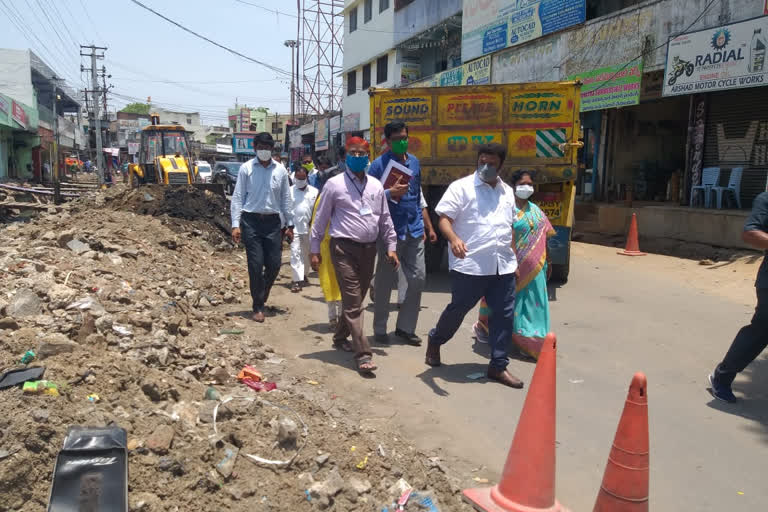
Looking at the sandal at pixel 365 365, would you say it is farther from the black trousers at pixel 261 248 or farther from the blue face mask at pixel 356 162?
the black trousers at pixel 261 248

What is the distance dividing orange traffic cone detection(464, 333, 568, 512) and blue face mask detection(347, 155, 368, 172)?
2.49m

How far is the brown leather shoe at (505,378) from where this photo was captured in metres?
4.61

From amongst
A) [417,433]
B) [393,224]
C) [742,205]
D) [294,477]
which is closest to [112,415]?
[294,477]

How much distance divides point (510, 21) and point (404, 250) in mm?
14809

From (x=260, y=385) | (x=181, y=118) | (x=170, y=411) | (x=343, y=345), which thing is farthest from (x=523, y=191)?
(x=181, y=118)

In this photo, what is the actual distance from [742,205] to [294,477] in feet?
39.5

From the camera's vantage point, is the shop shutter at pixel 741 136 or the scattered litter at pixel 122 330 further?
the shop shutter at pixel 741 136

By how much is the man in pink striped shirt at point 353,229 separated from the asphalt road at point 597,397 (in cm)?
54

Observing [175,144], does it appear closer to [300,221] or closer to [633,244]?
[300,221]

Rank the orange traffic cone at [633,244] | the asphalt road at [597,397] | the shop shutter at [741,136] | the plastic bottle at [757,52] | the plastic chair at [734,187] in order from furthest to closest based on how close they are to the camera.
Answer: the plastic chair at [734,187], the shop shutter at [741,136], the orange traffic cone at [633,244], the plastic bottle at [757,52], the asphalt road at [597,397]

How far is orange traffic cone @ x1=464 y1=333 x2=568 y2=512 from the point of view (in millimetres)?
2926

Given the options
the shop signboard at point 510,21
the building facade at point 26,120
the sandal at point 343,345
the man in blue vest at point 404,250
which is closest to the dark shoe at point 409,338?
the man in blue vest at point 404,250

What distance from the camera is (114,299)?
5.73 meters

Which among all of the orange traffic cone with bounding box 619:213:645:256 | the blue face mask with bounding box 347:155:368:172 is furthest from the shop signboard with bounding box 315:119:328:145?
the blue face mask with bounding box 347:155:368:172
